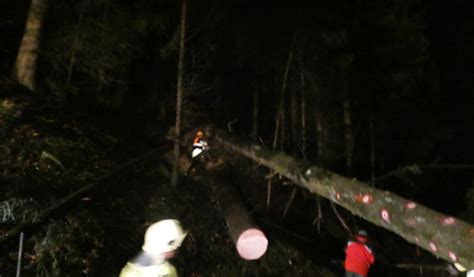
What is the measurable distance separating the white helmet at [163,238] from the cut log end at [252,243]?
2473mm

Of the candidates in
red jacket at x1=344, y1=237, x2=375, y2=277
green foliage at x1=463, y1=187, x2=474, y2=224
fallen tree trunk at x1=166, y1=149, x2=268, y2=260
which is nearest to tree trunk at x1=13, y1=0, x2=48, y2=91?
fallen tree trunk at x1=166, y1=149, x2=268, y2=260

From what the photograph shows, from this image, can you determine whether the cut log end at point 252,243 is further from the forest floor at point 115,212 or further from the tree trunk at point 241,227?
the forest floor at point 115,212

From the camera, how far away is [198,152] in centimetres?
1021

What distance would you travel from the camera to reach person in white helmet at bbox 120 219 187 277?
150 inches

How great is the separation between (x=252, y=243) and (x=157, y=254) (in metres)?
2.94

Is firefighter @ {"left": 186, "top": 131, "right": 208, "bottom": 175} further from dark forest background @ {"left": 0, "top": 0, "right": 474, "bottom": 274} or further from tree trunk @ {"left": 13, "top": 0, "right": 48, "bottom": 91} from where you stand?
tree trunk @ {"left": 13, "top": 0, "right": 48, "bottom": 91}

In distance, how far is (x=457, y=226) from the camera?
435cm

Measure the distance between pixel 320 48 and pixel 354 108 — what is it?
3043 mm

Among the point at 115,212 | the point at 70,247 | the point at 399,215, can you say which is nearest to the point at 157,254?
the point at 70,247

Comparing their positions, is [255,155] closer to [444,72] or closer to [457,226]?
[457,226]

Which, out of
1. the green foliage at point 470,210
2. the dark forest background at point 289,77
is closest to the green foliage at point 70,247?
the dark forest background at point 289,77

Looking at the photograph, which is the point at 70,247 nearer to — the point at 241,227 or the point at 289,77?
the point at 241,227

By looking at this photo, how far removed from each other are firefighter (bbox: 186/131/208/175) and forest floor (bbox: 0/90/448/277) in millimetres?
768

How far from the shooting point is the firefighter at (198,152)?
10.2 meters
